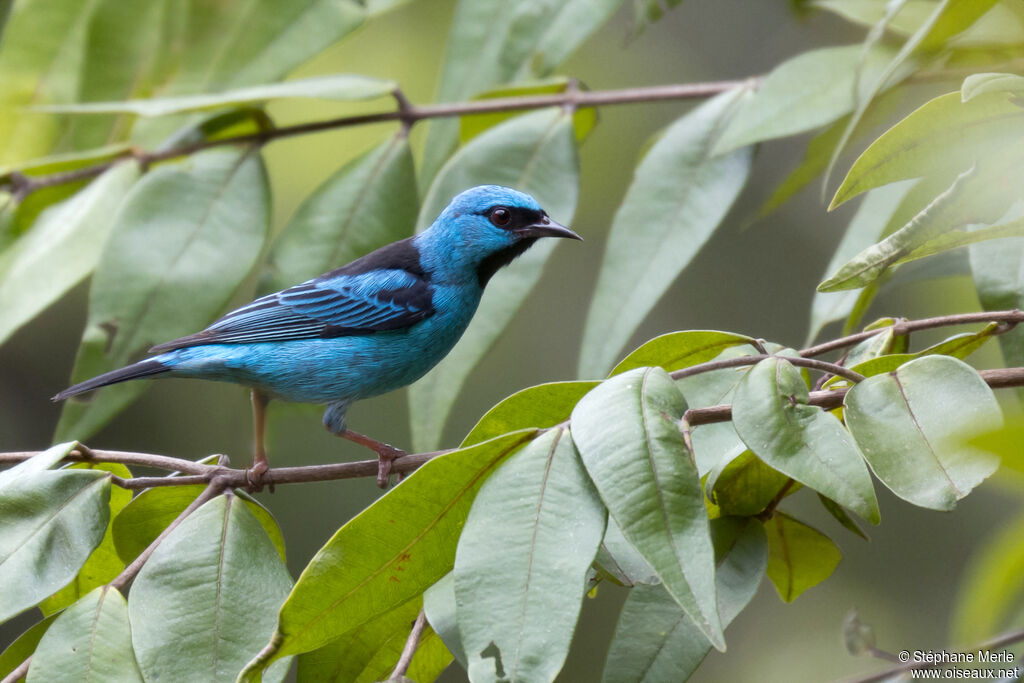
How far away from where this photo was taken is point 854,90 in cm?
308

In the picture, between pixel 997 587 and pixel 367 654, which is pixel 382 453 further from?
pixel 997 587

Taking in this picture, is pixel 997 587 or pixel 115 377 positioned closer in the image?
pixel 997 587

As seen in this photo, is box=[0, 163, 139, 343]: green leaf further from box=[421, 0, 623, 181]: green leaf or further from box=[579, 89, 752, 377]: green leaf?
box=[579, 89, 752, 377]: green leaf

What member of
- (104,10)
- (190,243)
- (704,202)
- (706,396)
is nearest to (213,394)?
(104,10)

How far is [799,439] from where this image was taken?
176 cm

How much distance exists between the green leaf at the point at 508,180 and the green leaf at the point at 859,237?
88 centimetres

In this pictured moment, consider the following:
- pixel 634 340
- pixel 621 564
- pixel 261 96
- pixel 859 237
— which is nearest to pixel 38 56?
pixel 261 96

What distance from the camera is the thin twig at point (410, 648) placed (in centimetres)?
191

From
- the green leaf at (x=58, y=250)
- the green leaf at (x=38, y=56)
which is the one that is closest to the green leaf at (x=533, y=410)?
the green leaf at (x=58, y=250)

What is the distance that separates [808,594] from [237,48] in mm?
4913

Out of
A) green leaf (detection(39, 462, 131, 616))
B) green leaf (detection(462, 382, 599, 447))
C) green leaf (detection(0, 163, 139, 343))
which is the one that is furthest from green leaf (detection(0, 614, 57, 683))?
green leaf (detection(0, 163, 139, 343))

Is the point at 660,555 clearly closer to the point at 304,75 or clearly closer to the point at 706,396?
the point at 706,396

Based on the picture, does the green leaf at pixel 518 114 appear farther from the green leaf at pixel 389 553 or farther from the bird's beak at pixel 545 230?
the green leaf at pixel 389 553

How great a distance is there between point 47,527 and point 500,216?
202 cm
